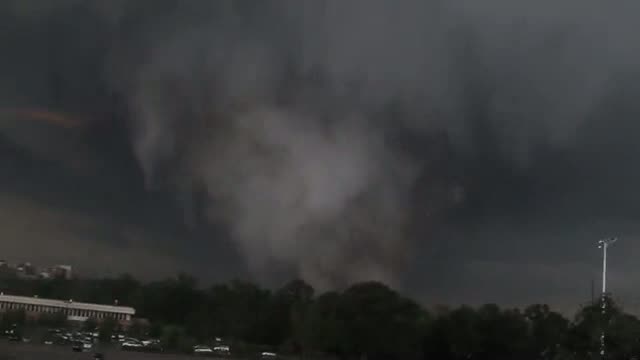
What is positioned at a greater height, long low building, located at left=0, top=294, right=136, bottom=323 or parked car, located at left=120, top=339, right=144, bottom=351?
long low building, located at left=0, top=294, right=136, bottom=323

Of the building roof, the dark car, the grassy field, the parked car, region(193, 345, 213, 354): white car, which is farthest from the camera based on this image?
region(193, 345, 213, 354): white car

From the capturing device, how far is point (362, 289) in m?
102

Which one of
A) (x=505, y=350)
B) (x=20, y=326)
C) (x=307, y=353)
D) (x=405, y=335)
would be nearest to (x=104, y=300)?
(x=20, y=326)

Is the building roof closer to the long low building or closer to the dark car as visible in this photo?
the long low building

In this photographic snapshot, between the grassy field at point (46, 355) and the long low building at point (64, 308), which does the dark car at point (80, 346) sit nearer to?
the grassy field at point (46, 355)

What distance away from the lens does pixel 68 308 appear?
9088 cm

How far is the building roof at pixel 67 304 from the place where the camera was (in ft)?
282

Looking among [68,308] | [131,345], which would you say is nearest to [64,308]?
[68,308]

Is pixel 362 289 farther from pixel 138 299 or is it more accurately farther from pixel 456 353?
pixel 138 299

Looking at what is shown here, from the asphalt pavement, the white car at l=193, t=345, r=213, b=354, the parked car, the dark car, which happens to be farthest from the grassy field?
the white car at l=193, t=345, r=213, b=354

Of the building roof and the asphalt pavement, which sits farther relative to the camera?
the building roof

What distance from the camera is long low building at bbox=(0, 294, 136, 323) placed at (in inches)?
3386

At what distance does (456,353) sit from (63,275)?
45.1 meters

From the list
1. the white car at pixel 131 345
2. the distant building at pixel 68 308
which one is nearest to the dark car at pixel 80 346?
the white car at pixel 131 345
